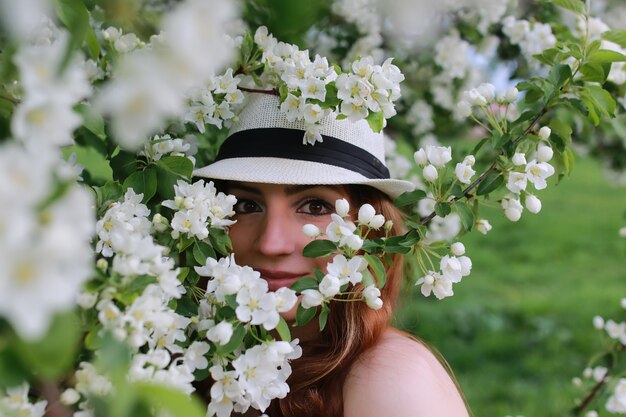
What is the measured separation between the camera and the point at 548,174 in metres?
1.60

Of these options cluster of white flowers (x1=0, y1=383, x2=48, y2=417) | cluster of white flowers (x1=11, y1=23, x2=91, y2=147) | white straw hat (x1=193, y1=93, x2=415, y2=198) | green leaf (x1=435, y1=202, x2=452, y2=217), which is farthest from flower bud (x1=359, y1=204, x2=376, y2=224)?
cluster of white flowers (x1=11, y1=23, x2=91, y2=147)

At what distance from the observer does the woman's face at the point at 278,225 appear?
1.87 meters

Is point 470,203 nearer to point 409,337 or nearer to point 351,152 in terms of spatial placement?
point 351,152

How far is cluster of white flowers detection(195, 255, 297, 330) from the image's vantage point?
1.39 m

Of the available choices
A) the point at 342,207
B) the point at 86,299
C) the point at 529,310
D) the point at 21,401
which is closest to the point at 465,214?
the point at 342,207

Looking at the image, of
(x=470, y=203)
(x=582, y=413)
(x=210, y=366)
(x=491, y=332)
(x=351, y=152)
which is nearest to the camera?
(x=210, y=366)

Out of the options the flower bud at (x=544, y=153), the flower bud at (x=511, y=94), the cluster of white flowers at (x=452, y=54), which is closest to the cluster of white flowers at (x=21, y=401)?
the flower bud at (x=544, y=153)

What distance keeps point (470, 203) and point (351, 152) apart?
14.9 inches

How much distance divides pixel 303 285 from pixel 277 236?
1.10 feet

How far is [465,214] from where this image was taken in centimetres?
163

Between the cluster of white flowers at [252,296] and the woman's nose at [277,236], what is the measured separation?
0.38 meters

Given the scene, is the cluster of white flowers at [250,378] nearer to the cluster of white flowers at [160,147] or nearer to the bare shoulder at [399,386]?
the bare shoulder at [399,386]

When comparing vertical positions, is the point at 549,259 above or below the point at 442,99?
below

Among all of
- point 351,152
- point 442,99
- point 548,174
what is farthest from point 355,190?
point 442,99
